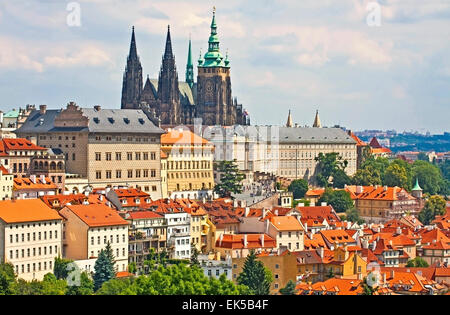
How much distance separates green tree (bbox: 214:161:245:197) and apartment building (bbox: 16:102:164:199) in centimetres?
658

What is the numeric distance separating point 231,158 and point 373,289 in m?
53.0

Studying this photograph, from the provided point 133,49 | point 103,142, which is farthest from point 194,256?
point 133,49

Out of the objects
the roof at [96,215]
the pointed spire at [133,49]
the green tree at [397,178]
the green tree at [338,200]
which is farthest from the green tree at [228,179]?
the roof at [96,215]

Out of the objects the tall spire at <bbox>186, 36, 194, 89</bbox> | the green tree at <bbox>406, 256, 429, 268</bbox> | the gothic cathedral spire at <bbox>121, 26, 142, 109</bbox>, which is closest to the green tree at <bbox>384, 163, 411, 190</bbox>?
the gothic cathedral spire at <bbox>121, 26, 142, 109</bbox>

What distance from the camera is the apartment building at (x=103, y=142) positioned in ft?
266

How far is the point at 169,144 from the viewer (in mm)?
90562

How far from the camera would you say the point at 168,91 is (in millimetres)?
119875

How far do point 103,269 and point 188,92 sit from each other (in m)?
76.1

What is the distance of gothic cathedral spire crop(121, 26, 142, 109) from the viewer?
386 feet

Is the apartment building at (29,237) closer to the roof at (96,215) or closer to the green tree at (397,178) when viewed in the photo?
the roof at (96,215)

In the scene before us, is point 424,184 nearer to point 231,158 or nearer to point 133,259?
point 231,158

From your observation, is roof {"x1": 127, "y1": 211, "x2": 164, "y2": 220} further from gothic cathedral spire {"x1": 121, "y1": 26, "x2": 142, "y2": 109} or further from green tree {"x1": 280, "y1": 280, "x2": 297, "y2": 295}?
gothic cathedral spire {"x1": 121, "y1": 26, "x2": 142, "y2": 109}

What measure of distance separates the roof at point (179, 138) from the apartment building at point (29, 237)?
115 ft

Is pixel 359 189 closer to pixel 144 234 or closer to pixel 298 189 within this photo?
pixel 298 189
